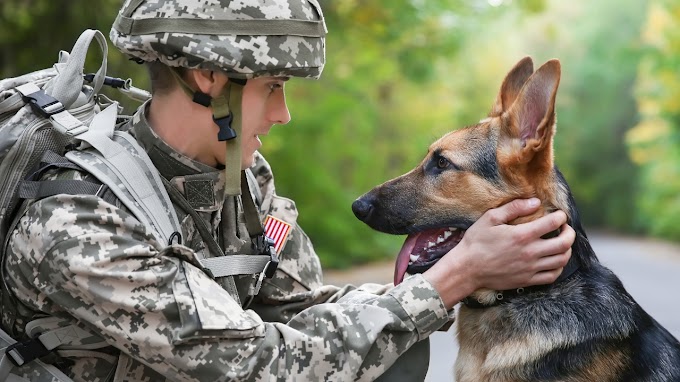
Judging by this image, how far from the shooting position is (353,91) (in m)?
15.6

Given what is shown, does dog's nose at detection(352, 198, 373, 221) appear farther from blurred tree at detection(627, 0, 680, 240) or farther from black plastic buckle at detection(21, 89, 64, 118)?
blurred tree at detection(627, 0, 680, 240)

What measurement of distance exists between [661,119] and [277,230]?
31623mm

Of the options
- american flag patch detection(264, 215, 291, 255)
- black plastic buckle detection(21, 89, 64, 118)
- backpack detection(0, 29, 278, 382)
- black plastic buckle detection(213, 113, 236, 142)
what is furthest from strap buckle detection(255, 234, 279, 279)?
black plastic buckle detection(21, 89, 64, 118)

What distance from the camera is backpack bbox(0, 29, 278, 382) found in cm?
287

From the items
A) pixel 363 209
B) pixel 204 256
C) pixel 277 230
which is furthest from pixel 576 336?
pixel 204 256

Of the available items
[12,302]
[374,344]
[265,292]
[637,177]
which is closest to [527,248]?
[374,344]

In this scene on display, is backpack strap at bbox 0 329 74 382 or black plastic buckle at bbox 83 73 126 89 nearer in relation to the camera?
backpack strap at bbox 0 329 74 382

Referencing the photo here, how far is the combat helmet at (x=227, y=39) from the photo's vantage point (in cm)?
286

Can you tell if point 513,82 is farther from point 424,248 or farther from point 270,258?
point 270,258

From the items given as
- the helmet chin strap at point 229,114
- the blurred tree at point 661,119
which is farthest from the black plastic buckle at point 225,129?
the blurred tree at point 661,119

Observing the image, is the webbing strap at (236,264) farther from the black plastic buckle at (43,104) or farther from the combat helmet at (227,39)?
the black plastic buckle at (43,104)

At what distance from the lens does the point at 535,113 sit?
336 centimetres

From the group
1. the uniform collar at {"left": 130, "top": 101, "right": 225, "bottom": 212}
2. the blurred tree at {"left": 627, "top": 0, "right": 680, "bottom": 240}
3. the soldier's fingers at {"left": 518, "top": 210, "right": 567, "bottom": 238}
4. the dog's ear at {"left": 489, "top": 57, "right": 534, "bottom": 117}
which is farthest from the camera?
the blurred tree at {"left": 627, "top": 0, "right": 680, "bottom": 240}

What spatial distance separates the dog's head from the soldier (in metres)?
0.16
